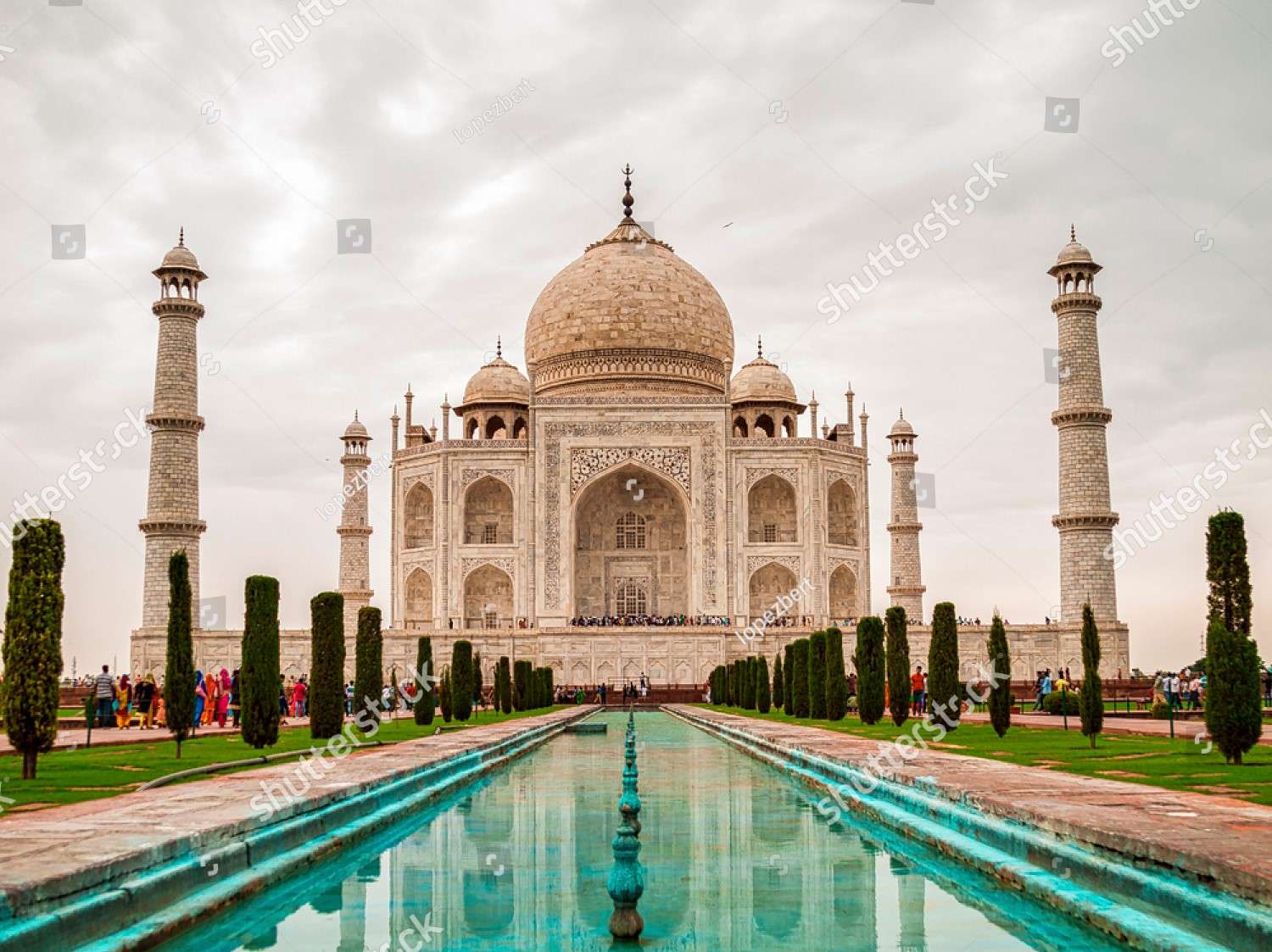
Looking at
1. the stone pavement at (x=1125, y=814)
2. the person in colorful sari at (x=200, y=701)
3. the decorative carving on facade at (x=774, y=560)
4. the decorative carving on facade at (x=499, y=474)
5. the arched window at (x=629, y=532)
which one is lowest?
the person in colorful sari at (x=200, y=701)

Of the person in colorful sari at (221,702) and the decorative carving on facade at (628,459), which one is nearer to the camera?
the person in colorful sari at (221,702)

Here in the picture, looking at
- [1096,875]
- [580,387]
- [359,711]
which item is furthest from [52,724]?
[580,387]

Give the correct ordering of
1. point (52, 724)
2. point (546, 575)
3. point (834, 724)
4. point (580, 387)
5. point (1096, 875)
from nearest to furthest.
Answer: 1. point (1096, 875)
2. point (52, 724)
3. point (834, 724)
4. point (546, 575)
5. point (580, 387)

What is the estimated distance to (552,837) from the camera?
496 cm

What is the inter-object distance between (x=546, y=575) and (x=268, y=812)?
922 inches

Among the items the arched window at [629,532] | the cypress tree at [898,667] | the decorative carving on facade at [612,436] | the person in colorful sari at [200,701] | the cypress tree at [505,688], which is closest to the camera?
the cypress tree at [898,667]

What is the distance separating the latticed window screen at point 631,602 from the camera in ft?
98.0

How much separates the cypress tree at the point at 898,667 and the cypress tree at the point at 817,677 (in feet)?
7.02

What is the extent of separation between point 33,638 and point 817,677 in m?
10.0

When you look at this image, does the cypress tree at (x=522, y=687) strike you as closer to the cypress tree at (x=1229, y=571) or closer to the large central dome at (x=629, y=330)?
the large central dome at (x=629, y=330)

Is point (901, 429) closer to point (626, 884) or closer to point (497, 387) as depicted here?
point (497, 387)

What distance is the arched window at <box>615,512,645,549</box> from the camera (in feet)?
99.5

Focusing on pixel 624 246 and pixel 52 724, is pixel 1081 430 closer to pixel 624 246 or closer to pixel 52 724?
pixel 624 246

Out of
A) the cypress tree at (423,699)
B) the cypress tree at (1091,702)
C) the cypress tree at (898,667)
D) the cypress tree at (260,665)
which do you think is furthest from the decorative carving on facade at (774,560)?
the cypress tree at (260,665)
